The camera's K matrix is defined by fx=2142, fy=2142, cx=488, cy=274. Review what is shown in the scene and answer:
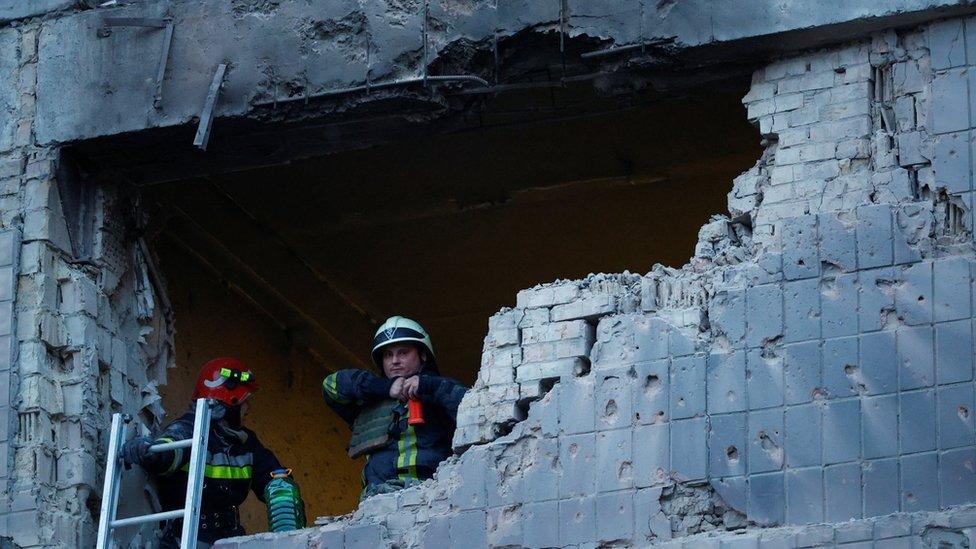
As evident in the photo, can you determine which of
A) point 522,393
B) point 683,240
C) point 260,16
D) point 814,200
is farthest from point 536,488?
point 683,240

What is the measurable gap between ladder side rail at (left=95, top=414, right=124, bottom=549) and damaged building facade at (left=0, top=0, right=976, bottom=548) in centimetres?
18

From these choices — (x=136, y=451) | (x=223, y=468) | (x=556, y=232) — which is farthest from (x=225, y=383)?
(x=556, y=232)

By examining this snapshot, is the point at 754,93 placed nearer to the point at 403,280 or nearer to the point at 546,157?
the point at 546,157

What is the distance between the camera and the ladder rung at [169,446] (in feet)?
33.4

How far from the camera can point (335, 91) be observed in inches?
410

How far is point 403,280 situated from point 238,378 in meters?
2.25

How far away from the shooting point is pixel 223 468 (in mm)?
10766

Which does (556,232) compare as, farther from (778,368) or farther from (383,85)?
(778,368)

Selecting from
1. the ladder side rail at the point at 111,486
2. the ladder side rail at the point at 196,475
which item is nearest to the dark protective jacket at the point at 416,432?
the ladder side rail at the point at 196,475

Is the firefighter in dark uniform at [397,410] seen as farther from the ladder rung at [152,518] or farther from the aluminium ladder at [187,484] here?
the ladder rung at [152,518]

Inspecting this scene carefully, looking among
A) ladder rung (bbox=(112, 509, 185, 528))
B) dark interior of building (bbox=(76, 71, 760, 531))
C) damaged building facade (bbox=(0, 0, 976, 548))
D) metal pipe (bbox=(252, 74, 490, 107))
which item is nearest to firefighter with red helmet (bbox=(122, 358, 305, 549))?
damaged building facade (bbox=(0, 0, 976, 548))

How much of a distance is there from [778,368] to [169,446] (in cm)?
299

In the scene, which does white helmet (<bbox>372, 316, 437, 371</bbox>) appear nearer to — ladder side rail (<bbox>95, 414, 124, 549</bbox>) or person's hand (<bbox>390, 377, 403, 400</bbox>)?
person's hand (<bbox>390, 377, 403, 400</bbox>)

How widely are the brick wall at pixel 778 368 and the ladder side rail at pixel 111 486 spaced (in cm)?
70
